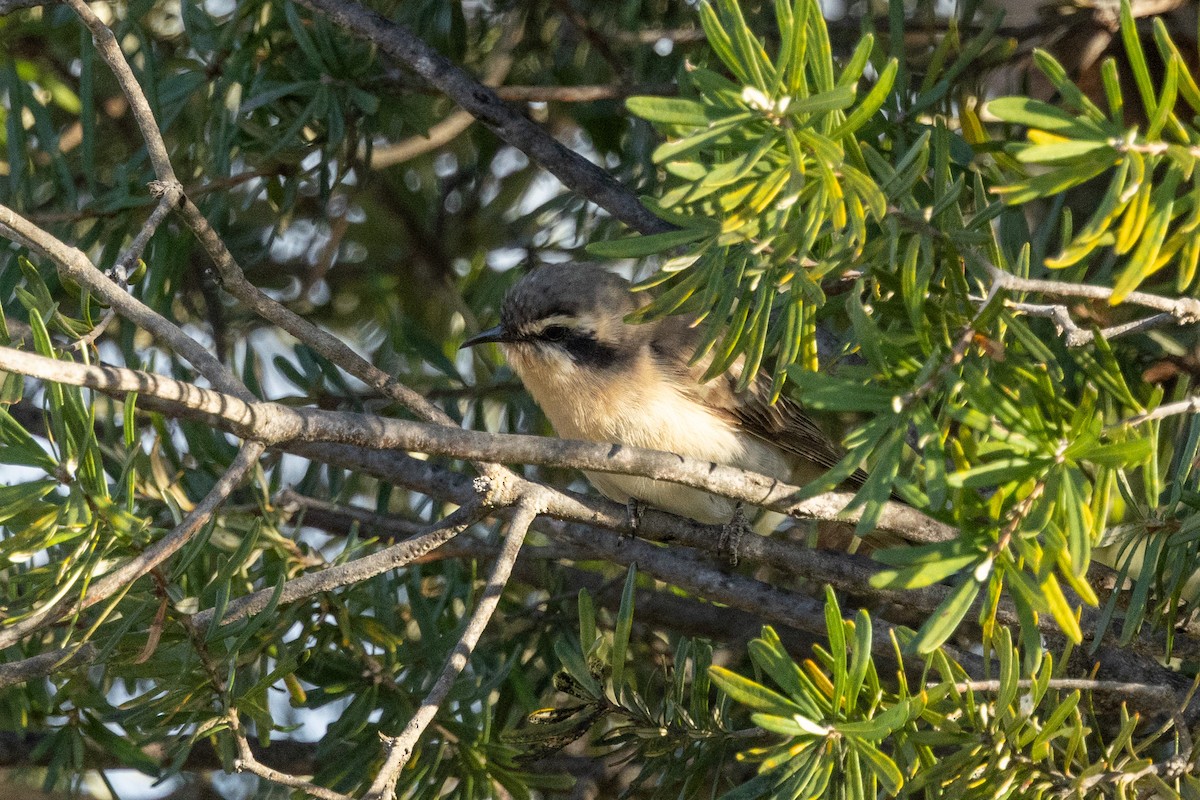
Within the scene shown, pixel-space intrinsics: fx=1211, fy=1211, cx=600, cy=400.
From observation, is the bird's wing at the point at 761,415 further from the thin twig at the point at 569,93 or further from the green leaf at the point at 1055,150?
the green leaf at the point at 1055,150

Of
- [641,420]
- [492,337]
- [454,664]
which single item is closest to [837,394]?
[454,664]

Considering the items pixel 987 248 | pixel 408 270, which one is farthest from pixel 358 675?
pixel 408 270

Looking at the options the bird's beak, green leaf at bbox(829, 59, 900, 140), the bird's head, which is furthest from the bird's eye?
green leaf at bbox(829, 59, 900, 140)

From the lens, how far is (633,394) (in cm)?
457

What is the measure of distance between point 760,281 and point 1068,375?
1.45 metres

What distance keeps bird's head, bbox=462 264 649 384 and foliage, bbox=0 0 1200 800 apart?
0.25 m

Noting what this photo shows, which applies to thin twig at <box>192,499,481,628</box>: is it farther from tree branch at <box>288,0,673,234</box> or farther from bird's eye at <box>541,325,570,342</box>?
bird's eye at <box>541,325,570,342</box>

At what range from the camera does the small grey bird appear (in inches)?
177

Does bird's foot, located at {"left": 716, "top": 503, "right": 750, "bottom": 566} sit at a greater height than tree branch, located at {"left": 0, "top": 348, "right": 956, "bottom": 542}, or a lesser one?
lesser

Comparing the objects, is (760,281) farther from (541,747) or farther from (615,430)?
(615,430)

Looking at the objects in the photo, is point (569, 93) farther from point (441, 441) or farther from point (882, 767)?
point (882, 767)

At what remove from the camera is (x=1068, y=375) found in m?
3.42

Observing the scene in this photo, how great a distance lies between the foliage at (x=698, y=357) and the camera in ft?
6.68

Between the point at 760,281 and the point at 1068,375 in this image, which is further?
the point at 1068,375
